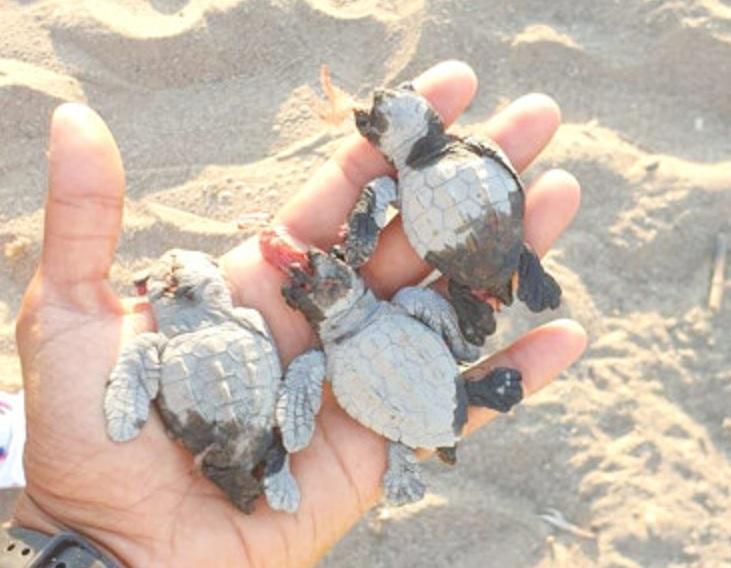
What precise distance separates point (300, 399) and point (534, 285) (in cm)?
76

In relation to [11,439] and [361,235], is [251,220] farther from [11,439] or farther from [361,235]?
[11,439]

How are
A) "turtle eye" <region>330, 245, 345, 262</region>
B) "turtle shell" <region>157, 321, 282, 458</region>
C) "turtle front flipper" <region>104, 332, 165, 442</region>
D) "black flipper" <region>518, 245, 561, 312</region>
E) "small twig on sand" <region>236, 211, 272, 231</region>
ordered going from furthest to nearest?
"small twig on sand" <region>236, 211, 272, 231</region>, "black flipper" <region>518, 245, 561, 312</region>, "turtle eye" <region>330, 245, 345, 262</region>, "turtle shell" <region>157, 321, 282, 458</region>, "turtle front flipper" <region>104, 332, 165, 442</region>

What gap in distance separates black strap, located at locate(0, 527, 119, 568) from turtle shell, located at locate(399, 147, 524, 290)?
1.14m

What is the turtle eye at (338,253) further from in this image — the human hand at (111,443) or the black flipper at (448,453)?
the black flipper at (448,453)

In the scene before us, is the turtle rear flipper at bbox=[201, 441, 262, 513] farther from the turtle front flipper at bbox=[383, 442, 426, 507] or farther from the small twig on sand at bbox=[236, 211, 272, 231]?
the small twig on sand at bbox=[236, 211, 272, 231]

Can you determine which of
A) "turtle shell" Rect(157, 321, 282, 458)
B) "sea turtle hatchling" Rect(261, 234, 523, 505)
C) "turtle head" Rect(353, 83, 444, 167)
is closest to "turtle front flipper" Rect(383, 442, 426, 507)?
"sea turtle hatchling" Rect(261, 234, 523, 505)

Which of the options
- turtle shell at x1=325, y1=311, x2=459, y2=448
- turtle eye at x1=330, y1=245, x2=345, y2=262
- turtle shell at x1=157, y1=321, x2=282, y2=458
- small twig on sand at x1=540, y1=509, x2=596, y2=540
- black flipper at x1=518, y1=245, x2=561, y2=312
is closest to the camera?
turtle shell at x1=157, y1=321, x2=282, y2=458

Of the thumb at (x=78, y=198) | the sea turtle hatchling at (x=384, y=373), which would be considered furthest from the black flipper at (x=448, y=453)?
the thumb at (x=78, y=198)

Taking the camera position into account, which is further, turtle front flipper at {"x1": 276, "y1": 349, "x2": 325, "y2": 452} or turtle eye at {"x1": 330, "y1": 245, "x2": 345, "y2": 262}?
turtle eye at {"x1": 330, "y1": 245, "x2": 345, "y2": 262}

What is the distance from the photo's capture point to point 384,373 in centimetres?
264

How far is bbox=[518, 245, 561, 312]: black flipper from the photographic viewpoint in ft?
9.29

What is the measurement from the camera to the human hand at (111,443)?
2.33 meters

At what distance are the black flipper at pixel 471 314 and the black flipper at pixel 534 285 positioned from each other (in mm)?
133

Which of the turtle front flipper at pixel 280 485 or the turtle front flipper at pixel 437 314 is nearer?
the turtle front flipper at pixel 280 485
